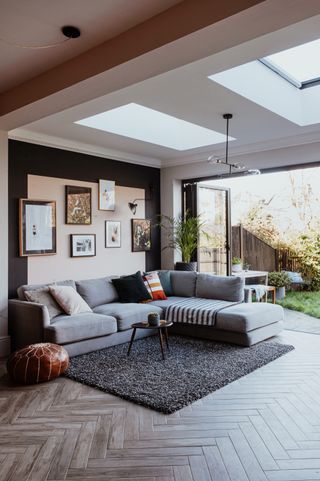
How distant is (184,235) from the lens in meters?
6.58

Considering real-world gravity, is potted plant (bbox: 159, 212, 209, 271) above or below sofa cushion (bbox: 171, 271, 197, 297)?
above

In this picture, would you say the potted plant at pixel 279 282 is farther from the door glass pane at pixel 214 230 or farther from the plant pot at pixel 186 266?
the plant pot at pixel 186 266

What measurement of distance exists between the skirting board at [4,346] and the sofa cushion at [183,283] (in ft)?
8.57

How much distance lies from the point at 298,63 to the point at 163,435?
3818 millimetres

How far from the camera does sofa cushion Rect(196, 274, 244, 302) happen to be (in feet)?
18.3

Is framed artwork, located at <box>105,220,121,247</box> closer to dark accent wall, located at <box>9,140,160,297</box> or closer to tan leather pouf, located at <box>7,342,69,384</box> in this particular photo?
dark accent wall, located at <box>9,140,160,297</box>

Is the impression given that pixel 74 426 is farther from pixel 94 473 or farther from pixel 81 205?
pixel 81 205

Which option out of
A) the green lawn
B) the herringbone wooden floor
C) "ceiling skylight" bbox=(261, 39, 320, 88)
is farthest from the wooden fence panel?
the herringbone wooden floor

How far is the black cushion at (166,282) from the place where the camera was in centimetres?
619

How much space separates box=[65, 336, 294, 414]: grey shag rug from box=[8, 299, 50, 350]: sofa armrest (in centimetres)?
51

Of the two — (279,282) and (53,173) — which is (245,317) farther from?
(279,282)

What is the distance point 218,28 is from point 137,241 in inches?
179

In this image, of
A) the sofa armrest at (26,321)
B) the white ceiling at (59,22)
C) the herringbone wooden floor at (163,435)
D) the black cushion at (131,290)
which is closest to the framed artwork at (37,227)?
the sofa armrest at (26,321)

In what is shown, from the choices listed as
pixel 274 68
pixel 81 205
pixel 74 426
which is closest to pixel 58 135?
pixel 81 205
